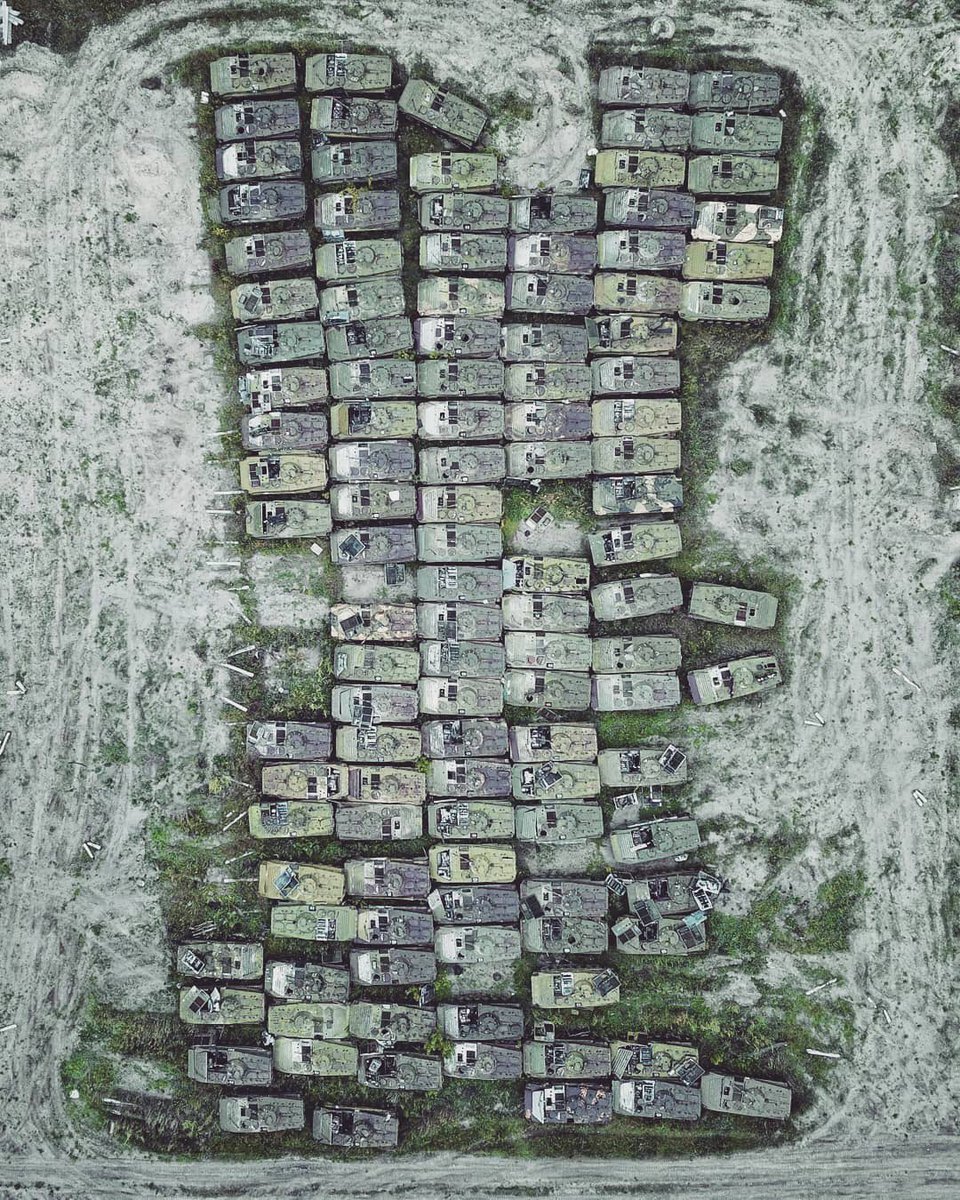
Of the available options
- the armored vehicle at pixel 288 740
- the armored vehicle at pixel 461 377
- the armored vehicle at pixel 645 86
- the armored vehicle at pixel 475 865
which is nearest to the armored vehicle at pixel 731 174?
the armored vehicle at pixel 645 86

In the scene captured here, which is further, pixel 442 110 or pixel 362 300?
pixel 362 300

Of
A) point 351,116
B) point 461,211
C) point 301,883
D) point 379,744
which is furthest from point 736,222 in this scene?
point 301,883

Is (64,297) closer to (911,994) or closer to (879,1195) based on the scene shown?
(911,994)

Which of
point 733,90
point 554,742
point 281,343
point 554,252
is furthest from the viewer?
point 554,742

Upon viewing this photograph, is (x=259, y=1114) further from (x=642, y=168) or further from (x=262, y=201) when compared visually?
(x=642, y=168)

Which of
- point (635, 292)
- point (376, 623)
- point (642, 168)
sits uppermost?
point (642, 168)

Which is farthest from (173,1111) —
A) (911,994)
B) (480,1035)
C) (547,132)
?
(547,132)

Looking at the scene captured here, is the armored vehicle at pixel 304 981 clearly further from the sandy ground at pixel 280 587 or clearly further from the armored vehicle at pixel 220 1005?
the sandy ground at pixel 280 587

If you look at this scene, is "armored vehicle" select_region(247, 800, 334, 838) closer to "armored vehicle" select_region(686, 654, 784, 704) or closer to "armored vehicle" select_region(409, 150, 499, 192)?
"armored vehicle" select_region(686, 654, 784, 704)
